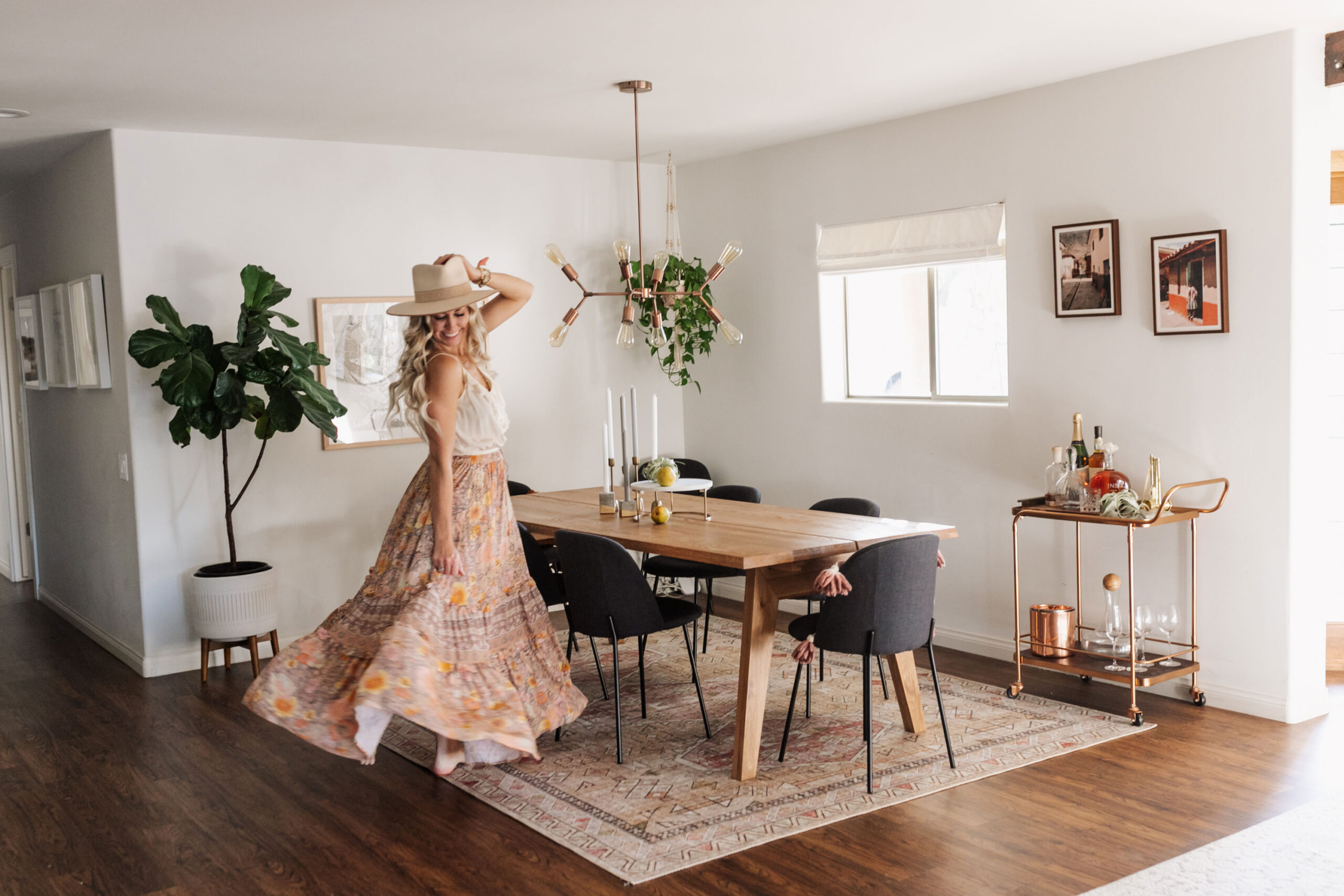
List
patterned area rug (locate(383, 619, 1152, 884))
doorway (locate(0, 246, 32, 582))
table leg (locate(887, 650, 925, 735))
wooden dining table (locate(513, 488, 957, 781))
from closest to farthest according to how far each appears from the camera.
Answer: patterned area rug (locate(383, 619, 1152, 884)) < wooden dining table (locate(513, 488, 957, 781)) < table leg (locate(887, 650, 925, 735)) < doorway (locate(0, 246, 32, 582))

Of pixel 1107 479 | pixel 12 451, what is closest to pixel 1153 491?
pixel 1107 479

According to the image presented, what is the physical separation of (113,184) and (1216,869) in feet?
16.3

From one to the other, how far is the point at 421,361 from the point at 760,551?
1.24 metres

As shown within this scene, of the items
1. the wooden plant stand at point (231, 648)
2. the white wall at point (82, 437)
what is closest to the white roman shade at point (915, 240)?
the wooden plant stand at point (231, 648)

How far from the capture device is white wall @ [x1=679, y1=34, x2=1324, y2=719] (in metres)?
4.15

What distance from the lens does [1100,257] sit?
4582mm

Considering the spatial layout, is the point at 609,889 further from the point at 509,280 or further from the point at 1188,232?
the point at 1188,232

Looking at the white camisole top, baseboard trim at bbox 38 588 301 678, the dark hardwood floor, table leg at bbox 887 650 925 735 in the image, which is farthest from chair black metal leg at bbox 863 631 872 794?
baseboard trim at bbox 38 588 301 678

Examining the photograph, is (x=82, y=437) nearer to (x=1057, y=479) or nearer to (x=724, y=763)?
(x=724, y=763)

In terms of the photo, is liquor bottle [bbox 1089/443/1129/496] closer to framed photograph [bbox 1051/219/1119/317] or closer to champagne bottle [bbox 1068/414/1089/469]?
champagne bottle [bbox 1068/414/1089/469]

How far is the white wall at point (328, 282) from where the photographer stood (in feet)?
17.1

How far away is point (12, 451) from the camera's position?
744 cm

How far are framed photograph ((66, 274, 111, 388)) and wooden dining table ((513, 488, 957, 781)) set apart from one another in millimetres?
2341

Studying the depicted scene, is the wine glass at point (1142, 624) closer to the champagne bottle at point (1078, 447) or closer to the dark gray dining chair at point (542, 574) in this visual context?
the champagne bottle at point (1078, 447)
